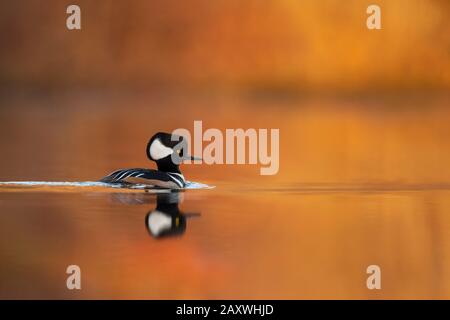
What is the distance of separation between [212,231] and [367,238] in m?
1.03

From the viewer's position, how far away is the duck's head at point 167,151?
933cm

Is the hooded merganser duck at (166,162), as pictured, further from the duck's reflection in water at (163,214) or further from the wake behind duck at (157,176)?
the duck's reflection in water at (163,214)

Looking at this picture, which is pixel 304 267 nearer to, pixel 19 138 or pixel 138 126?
pixel 19 138

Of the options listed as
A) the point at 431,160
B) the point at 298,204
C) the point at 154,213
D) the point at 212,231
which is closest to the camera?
the point at 212,231

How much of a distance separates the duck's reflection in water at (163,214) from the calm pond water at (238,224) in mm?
13

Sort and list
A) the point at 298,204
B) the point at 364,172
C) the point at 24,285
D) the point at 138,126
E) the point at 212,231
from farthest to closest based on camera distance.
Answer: the point at 138,126 → the point at 364,172 → the point at 298,204 → the point at 212,231 → the point at 24,285

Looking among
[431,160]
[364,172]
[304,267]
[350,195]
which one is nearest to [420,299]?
[304,267]

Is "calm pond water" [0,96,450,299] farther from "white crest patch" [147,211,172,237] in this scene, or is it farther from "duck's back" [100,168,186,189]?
"duck's back" [100,168,186,189]

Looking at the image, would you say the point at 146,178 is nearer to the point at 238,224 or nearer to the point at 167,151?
the point at 167,151

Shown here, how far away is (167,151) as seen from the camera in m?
9.36

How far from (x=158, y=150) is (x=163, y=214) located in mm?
1820

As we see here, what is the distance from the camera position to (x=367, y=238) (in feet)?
23.6

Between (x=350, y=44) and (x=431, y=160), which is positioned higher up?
(x=350, y=44)

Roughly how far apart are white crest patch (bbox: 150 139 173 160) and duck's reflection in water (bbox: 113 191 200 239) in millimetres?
564
